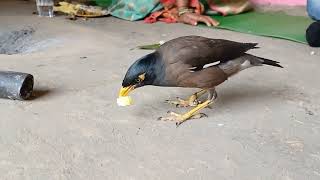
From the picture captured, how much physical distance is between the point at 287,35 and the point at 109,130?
205 centimetres

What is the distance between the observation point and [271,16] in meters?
4.31

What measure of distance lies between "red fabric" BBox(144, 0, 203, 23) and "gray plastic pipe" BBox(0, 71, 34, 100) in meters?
2.21

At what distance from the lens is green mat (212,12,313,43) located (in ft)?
11.8

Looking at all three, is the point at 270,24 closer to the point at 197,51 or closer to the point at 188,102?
the point at 188,102

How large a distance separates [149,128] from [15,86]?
648 mm

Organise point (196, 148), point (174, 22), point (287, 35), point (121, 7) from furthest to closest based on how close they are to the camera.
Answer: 1. point (121, 7)
2. point (174, 22)
3. point (287, 35)
4. point (196, 148)

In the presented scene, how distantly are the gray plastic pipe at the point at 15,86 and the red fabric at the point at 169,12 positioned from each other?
7.24ft

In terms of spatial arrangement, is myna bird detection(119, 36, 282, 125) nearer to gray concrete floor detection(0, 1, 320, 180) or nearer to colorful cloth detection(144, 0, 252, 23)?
gray concrete floor detection(0, 1, 320, 180)

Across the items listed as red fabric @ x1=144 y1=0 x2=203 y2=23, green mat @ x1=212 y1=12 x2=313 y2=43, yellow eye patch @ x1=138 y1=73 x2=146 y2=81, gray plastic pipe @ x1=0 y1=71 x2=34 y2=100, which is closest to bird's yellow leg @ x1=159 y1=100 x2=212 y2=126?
yellow eye patch @ x1=138 y1=73 x2=146 y2=81

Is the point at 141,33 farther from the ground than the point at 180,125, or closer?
closer

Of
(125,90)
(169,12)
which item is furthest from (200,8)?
(125,90)

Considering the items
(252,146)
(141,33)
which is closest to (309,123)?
(252,146)

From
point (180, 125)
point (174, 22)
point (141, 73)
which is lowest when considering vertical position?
point (174, 22)

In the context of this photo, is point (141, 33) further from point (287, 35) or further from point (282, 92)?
point (282, 92)
